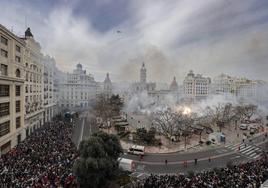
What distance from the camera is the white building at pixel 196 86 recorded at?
182 m

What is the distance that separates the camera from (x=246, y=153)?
47688 millimetres

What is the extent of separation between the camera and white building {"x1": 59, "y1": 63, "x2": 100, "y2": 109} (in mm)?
129250

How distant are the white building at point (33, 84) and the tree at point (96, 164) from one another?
105ft

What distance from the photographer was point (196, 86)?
600 ft

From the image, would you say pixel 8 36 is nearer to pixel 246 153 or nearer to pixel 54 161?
pixel 54 161

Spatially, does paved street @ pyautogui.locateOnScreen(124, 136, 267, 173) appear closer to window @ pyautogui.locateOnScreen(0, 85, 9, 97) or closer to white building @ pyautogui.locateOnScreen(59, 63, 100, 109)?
window @ pyautogui.locateOnScreen(0, 85, 9, 97)

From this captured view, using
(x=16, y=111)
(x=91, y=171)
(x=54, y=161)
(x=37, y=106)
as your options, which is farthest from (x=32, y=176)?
(x=37, y=106)

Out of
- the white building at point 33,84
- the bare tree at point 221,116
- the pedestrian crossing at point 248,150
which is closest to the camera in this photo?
the pedestrian crossing at point 248,150

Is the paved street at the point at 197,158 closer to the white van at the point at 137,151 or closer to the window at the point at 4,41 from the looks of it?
the white van at the point at 137,151

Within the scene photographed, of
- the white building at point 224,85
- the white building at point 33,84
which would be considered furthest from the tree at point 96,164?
the white building at point 224,85

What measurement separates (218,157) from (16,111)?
40812 mm

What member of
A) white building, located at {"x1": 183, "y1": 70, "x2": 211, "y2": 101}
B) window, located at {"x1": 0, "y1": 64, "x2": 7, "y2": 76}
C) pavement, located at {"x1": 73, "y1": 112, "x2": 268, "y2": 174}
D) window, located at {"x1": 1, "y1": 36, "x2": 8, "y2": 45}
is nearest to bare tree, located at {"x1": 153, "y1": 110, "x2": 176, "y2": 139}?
pavement, located at {"x1": 73, "y1": 112, "x2": 268, "y2": 174}

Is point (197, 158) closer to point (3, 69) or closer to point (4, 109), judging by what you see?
point (4, 109)

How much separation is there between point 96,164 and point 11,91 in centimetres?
2765
